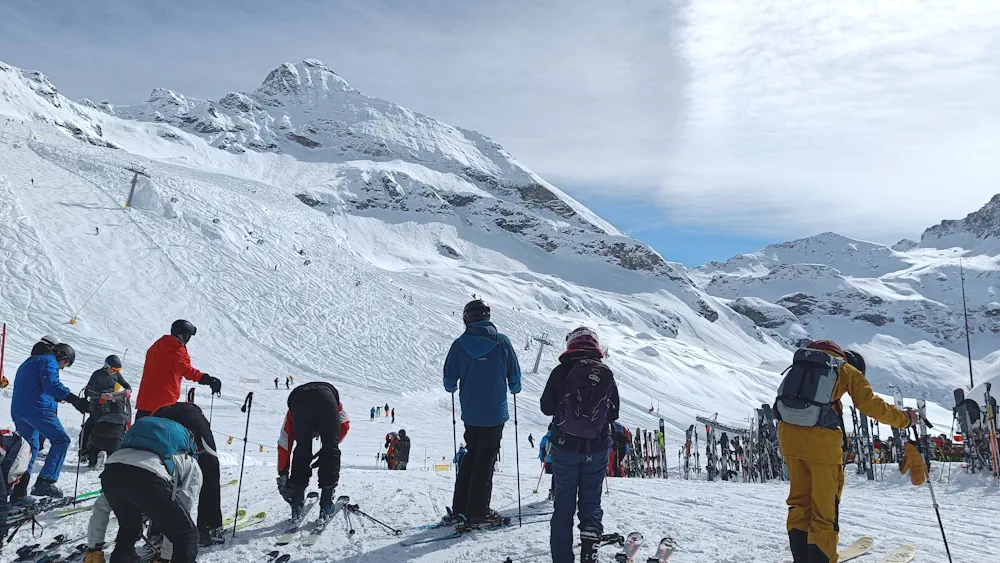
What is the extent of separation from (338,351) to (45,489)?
2826cm

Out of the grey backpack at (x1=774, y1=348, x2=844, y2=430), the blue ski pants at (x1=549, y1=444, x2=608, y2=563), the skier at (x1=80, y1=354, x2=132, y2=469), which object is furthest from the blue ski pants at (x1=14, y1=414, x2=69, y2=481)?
the grey backpack at (x1=774, y1=348, x2=844, y2=430)

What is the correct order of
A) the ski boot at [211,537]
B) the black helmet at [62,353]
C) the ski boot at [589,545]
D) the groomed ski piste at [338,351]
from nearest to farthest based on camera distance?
the ski boot at [589,545], the ski boot at [211,537], the groomed ski piste at [338,351], the black helmet at [62,353]

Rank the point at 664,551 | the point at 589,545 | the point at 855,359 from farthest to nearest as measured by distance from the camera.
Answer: the point at 664,551
the point at 855,359
the point at 589,545

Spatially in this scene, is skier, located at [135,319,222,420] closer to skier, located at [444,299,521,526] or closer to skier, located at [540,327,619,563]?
skier, located at [444,299,521,526]

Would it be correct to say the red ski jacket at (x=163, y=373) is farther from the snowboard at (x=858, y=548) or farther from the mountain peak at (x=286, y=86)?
the mountain peak at (x=286, y=86)

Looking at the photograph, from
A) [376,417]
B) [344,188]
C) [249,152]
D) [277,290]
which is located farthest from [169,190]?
[249,152]

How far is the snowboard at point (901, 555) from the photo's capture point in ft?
15.6

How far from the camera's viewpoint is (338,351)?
1371 inches

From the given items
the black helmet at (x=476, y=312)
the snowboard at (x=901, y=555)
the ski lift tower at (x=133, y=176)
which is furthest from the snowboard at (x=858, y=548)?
the ski lift tower at (x=133, y=176)

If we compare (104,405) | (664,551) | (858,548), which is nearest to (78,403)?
(104,405)

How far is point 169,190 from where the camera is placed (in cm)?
4841

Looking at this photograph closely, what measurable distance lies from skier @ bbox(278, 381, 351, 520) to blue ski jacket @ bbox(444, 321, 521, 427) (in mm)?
1168

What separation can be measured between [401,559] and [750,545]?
3.03 m

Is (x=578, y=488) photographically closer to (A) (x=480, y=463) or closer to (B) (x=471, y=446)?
(A) (x=480, y=463)
